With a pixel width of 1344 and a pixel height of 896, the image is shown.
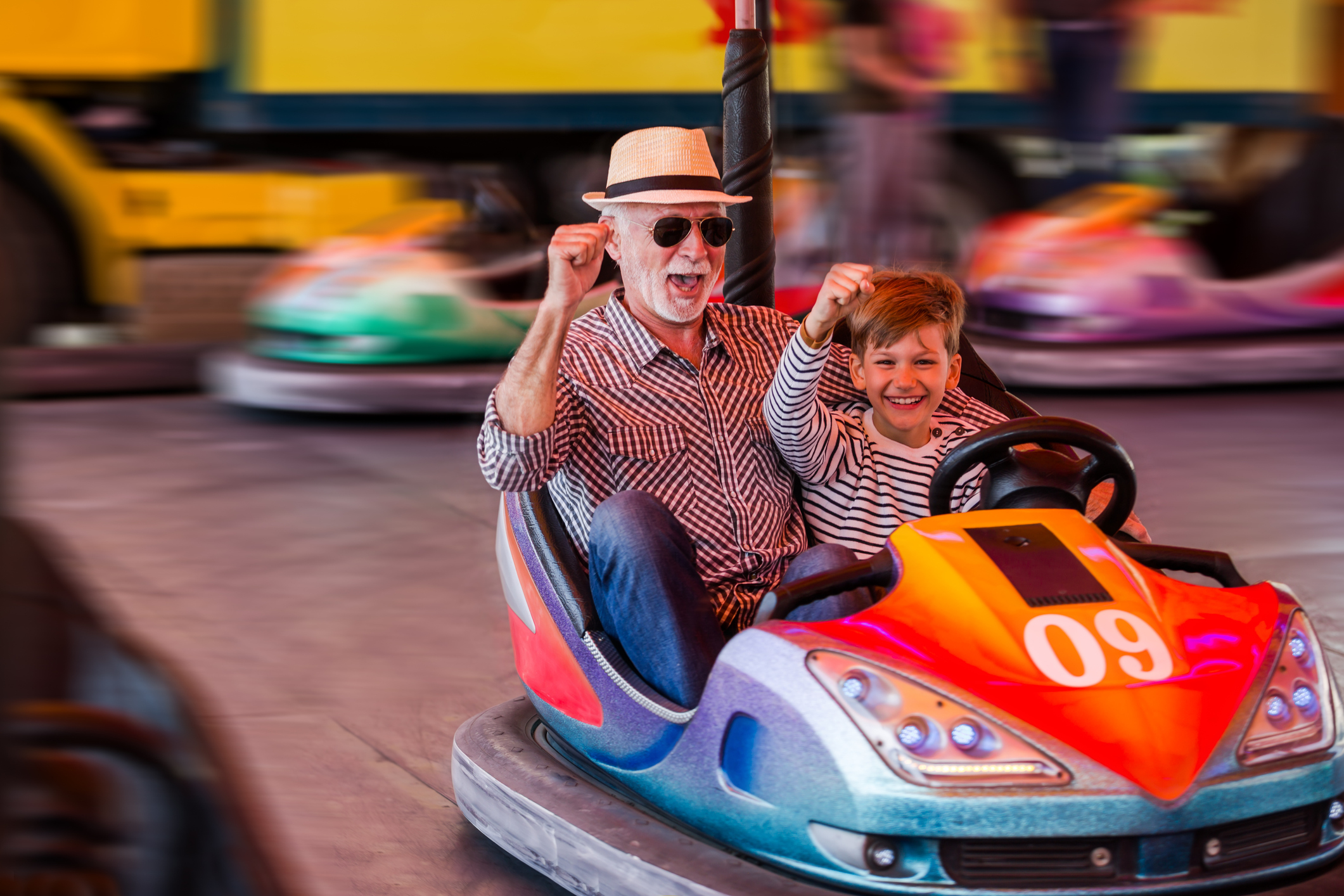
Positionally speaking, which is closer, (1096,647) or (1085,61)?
(1096,647)

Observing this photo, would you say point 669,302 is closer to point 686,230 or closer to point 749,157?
point 686,230

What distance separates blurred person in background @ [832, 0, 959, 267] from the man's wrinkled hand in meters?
4.30

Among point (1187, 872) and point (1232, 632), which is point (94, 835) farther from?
point (1232, 632)

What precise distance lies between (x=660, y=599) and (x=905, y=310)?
55 centimetres

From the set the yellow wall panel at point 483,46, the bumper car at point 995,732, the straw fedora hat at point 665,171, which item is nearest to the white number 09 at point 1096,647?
the bumper car at point 995,732

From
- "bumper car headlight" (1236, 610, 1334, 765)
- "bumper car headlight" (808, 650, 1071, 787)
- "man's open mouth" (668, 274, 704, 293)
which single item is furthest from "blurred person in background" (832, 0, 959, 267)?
"bumper car headlight" (808, 650, 1071, 787)

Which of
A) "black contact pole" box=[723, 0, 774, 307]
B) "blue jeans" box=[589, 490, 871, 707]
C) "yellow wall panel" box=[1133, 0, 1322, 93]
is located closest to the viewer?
"blue jeans" box=[589, 490, 871, 707]

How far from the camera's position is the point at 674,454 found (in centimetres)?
216

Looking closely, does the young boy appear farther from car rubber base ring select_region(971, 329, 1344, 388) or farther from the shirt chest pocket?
car rubber base ring select_region(971, 329, 1344, 388)

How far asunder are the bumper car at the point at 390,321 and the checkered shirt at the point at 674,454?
3.33m

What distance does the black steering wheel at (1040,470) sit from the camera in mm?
1968

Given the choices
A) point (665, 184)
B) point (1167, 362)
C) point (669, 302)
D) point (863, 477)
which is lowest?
point (1167, 362)

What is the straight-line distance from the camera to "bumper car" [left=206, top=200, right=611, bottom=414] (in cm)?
552

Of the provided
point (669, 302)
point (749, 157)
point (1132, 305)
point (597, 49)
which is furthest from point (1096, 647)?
point (597, 49)
